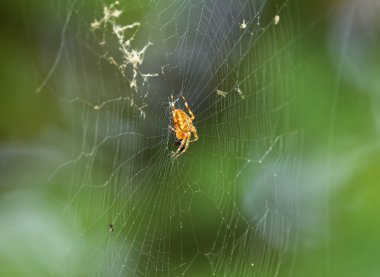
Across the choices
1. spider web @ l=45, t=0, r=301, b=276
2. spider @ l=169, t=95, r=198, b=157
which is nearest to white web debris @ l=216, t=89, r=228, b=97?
spider web @ l=45, t=0, r=301, b=276

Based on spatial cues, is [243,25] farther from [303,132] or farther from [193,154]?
[193,154]

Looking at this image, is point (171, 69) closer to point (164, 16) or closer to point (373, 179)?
point (164, 16)

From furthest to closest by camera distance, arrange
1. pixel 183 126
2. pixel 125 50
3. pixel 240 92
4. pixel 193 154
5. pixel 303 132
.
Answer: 1. pixel 183 126
2. pixel 193 154
3. pixel 240 92
4. pixel 303 132
5. pixel 125 50

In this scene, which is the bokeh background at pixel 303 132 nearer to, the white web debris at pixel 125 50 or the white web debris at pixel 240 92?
the white web debris at pixel 125 50

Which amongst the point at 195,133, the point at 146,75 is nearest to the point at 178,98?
the point at 195,133

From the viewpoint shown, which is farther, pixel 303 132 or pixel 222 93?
pixel 222 93

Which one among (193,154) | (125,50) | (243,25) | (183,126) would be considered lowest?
(193,154)

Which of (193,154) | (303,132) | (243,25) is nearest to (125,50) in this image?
(243,25)
